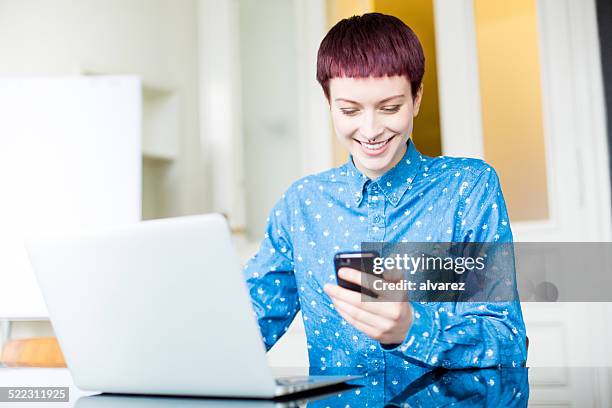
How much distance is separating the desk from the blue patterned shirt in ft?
0.78

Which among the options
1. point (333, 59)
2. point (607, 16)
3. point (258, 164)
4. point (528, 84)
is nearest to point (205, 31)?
point (258, 164)

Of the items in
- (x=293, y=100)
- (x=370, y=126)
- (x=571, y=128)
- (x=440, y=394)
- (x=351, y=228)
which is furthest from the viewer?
(x=293, y=100)

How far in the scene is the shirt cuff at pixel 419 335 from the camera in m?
1.02

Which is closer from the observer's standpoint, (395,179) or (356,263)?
(356,263)

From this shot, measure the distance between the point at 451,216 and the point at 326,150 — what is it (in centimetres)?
187

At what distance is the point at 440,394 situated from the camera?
33.0 inches

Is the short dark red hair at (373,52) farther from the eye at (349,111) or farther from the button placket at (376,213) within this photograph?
the button placket at (376,213)

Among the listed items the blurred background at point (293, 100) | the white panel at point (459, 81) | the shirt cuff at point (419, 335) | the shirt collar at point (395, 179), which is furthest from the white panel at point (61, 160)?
the shirt cuff at point (419, 335)

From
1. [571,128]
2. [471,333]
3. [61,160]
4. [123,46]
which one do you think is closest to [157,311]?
[471,333]

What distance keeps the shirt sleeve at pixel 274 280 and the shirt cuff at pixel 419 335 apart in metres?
0.43

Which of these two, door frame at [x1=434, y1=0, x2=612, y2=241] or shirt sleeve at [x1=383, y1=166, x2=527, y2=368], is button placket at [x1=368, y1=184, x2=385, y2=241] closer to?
shirt sleeve at [x1=383, y1=166, x2=527, y2=368]

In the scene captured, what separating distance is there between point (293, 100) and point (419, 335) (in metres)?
2.40

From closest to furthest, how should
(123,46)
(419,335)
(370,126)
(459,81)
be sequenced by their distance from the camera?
(419,335)
(370,126)
(459,81)
(123,46)

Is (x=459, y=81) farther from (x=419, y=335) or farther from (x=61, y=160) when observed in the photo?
(x=419, y=335)
